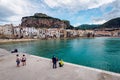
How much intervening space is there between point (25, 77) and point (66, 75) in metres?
4.09

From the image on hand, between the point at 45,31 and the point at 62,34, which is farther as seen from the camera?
the point at 62,34

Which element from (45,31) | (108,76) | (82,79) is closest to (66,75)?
(82,79)

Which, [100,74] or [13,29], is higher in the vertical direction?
[13,29]

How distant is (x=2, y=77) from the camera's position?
1224 cm

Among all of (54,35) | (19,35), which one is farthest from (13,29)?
(54,35)

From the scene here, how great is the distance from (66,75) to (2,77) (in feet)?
21.0

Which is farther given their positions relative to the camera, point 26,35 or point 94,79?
point 26,35

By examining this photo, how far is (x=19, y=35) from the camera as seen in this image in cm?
14625

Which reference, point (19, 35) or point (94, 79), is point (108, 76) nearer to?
point (94, 79)

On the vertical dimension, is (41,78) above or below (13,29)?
below

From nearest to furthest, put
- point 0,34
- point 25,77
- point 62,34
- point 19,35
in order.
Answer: point 25,77, point 0,34, point 19,35, point 62,34

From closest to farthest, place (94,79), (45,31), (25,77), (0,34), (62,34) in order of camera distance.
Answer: (94,79), (25,77), (0,34), (45,31), (62,34)

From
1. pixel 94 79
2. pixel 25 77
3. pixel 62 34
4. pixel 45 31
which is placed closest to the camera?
pixel 94 79

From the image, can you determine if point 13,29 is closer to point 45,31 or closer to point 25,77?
point 45,31
